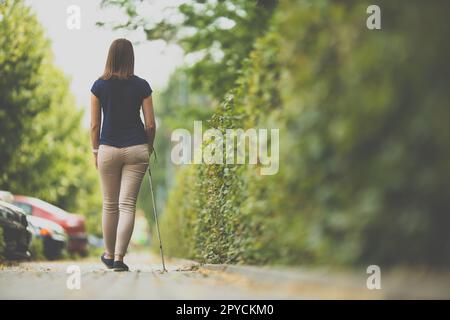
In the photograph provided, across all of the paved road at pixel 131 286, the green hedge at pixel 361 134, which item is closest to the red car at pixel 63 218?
the paved road at pixel 131 286

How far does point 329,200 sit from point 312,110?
0.51 meters

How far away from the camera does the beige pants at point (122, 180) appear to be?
25.5 feet

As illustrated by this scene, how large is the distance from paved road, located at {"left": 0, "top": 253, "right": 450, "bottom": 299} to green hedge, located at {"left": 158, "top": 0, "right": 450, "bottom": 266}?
0.39ft

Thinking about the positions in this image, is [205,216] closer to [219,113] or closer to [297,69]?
[219,113]

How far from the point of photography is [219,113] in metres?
8.62

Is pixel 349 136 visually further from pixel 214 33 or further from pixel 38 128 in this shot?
pixel 38 128

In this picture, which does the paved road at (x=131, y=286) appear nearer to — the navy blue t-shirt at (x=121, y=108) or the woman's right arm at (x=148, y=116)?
the navy blue t-shirt at (x=121, y=108)

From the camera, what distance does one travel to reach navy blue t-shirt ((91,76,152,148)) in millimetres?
7789

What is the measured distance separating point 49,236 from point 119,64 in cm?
705

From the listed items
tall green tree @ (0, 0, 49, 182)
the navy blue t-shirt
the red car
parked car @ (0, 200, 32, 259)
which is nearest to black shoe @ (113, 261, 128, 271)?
the navy blue t-shirt

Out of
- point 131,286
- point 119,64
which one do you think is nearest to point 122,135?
point 119,64

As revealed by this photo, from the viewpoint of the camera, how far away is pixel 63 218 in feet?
53.3

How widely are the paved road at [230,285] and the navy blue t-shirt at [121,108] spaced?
4.27 ft

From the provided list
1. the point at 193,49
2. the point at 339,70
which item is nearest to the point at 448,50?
the point at 339,70
